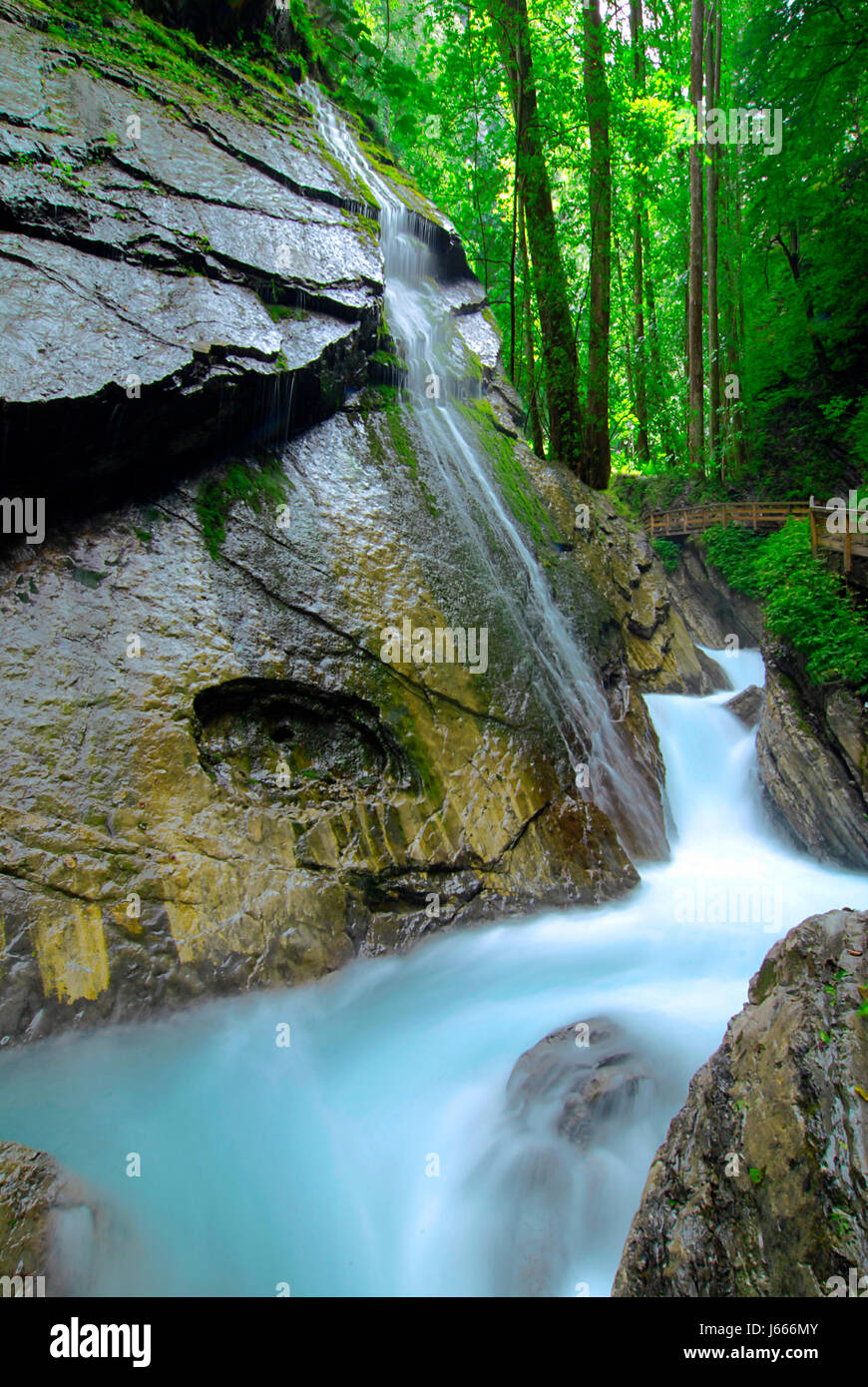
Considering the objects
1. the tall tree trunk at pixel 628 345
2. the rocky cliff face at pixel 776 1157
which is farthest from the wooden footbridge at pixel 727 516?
the rocky cliff face at pixel 776 1157

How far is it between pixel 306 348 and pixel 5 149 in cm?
256

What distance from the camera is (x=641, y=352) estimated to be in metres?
20.3

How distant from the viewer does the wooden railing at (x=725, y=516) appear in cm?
1811

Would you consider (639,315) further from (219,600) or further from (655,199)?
(219,600)

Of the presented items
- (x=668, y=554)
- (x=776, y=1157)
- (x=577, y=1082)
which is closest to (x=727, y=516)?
(x=668, y=554)

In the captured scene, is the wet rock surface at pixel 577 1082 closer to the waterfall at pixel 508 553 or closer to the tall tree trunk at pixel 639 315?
the waterfall at pixel 508 553

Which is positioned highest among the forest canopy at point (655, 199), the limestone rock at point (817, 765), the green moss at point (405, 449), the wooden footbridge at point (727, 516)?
the forest canopy at point (655, 199)

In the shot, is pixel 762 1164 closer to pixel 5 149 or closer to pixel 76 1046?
pixel 76 1046

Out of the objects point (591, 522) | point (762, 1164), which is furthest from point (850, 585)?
point (762, 1164)

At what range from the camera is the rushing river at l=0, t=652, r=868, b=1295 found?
9.73 feet

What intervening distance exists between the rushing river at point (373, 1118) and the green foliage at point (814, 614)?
13.9ft

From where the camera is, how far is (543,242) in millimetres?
10234

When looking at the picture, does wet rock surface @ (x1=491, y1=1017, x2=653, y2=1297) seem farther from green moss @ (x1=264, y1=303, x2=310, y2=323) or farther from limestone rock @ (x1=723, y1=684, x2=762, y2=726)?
limestone rock @ (x1=723, y1=684, x2=762, y2=726)

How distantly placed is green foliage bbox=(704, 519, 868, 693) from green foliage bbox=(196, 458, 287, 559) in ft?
21.9
